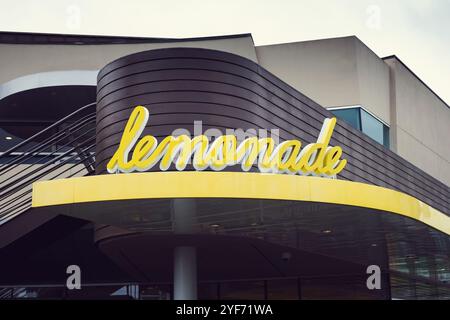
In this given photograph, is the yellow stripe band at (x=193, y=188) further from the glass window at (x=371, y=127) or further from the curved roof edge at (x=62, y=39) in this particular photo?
the curved roof edge at (x=62, y=39)

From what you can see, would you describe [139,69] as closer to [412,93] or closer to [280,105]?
[280,105]

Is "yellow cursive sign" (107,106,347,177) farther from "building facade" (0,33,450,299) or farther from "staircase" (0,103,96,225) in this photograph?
"staircase" (0,103,96,225)

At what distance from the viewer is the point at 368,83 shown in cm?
2372

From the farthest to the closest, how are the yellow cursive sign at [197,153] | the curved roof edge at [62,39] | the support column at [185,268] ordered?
1. the curved roof edge at [62,39]
2. the support column at [185,268]
3. the yellow cursive sign at [197,153]

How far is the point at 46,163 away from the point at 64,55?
525cm

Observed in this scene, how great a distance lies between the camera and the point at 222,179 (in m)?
12.0

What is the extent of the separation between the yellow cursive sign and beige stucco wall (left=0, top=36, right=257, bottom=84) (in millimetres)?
11866

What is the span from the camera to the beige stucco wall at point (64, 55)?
25.3m

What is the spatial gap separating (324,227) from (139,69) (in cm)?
545

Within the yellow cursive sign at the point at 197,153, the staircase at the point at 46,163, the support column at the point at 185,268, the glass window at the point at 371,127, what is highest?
the glass window at the point at 371,127

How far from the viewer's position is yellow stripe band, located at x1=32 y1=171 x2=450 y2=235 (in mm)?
11852

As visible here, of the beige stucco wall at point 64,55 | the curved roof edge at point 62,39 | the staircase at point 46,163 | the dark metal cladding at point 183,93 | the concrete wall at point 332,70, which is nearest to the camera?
the dark metal cladding at point 183,93

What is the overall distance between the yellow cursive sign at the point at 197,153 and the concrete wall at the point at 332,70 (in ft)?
31.0

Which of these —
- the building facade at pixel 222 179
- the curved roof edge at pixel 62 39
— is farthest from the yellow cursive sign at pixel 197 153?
the curved roof edge at pixel 62 39
